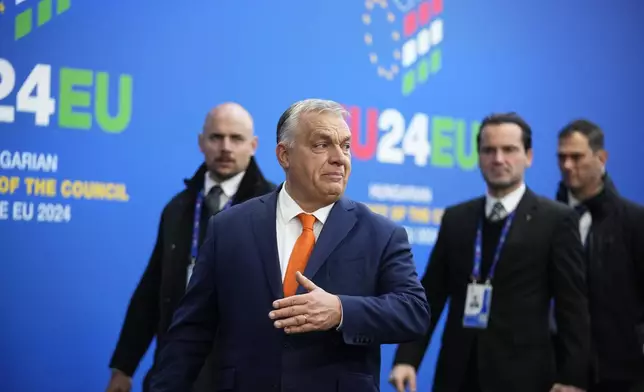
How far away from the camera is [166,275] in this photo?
4215mm

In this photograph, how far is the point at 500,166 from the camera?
14.6 feet

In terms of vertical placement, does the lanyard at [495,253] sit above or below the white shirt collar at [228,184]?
below

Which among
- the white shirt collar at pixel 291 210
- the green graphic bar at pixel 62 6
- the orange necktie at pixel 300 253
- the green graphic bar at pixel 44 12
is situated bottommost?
the orange necktie at pixel 300 253

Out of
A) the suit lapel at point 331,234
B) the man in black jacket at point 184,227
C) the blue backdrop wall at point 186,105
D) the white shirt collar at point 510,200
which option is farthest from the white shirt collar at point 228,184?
the suit lapel at point 331,234

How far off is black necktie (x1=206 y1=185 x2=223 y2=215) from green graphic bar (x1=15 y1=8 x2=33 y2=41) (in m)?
1.28

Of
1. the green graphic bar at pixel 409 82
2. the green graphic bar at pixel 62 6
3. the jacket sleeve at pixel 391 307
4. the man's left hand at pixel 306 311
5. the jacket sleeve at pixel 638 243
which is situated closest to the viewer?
the man's left hand at pixel 306 311

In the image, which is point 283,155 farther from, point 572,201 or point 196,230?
point 572,201

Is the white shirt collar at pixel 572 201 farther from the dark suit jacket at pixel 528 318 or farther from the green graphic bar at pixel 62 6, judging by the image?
the green graphic bar at pixel 62 6

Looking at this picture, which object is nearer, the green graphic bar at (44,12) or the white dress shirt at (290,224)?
the white dress shirt at (290,224)

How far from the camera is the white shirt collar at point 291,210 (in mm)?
2799

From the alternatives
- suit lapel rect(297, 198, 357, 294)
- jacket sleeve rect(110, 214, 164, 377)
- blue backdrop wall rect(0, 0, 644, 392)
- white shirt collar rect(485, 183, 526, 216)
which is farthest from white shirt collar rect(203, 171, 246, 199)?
suit lapel rect(297, 198, 357, 294)

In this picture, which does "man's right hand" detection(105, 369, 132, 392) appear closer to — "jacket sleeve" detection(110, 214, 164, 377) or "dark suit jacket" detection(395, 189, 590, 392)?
"jacket sleeve" detection(110, 214, 164, 377)

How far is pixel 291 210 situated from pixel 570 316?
5.91 ft

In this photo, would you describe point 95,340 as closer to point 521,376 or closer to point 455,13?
point 521,376
